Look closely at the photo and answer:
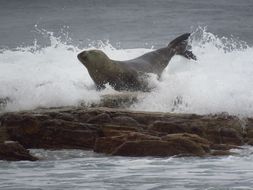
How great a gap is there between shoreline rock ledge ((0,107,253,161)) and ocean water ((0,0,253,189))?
310 mm

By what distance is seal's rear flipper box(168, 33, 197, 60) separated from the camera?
16.2m

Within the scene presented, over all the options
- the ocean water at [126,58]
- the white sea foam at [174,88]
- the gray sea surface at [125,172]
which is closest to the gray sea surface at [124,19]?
the ocean water at [126,58]

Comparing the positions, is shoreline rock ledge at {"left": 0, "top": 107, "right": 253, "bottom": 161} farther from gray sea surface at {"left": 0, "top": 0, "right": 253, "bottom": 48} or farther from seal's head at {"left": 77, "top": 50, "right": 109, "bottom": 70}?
gray sea surface at {"left": 0, "top": 0, "right": 253, "bottom": 48}

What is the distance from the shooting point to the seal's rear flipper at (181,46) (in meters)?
16.2

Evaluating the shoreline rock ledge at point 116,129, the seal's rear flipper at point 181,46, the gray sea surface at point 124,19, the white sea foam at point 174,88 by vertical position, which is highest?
the gray sea surface at point 124,19

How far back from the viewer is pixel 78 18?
105 ft

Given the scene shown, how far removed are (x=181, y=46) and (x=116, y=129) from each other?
265 inches

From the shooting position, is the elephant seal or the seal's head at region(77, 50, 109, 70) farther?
the seal's head at region(77, 50, 109, 70)

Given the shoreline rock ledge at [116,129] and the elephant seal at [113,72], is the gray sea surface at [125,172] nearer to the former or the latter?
the shoreline rock ledge at [116,129]

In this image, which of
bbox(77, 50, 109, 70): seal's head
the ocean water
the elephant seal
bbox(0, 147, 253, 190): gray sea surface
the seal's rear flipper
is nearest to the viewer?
bbox(0, 147, 253, 190): gray sea surface

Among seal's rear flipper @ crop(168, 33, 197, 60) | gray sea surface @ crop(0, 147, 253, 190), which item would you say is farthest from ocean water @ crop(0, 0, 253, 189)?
seal's rear flipper @ crop(168, 33, 197, 60)

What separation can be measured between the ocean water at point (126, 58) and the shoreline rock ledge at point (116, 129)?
31 centimetres

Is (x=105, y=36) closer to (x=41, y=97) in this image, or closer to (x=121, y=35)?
(x=121, y=35)

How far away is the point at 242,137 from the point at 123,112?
1732 mm
